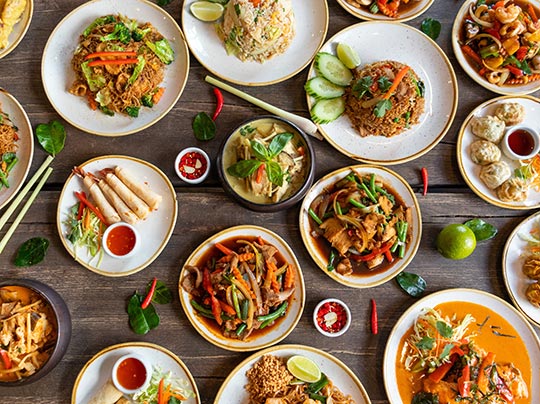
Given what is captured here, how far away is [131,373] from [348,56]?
283cm

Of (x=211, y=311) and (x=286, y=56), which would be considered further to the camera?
(x=286, y=56)

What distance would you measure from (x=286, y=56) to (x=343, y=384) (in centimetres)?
254

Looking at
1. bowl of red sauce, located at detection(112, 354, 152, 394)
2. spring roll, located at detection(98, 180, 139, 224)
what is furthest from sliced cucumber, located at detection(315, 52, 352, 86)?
bowl of red sauce, located at detection(112, 354, 152, 394)

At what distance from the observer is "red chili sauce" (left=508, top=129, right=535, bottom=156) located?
3.91 m

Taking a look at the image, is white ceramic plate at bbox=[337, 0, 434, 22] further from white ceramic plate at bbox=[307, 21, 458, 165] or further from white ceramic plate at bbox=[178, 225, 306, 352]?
white ceramic plate at bbox=[178, 225, 306, 352]

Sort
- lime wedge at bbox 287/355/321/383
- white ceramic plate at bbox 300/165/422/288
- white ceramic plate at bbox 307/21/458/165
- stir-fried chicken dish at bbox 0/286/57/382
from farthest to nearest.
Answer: white ceramic plate at bbox 307/21/458/165 < white ceramic plate at bbox 300/165/422/288 < lime wedge at bbox 287/355/321/383 < stir-fried chicken dish at bbox 0/286/57/382

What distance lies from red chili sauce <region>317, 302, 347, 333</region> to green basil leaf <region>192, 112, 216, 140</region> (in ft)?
5.16

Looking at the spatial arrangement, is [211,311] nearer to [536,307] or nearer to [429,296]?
[429,296]

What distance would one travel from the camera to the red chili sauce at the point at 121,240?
3.70 m

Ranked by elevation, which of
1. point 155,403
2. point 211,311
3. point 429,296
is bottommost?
point 155,403

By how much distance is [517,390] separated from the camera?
12.4 feet

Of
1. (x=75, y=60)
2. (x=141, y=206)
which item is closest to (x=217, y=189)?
(x=141, y=206)

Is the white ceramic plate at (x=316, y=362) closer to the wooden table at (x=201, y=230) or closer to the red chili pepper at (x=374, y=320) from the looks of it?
the wooden table at (x=201, y=230)

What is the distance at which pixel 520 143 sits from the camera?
392cm
